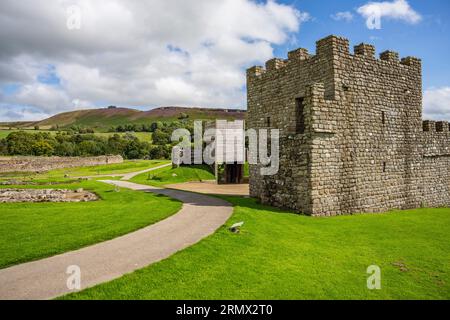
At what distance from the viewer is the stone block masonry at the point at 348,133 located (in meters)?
15.1

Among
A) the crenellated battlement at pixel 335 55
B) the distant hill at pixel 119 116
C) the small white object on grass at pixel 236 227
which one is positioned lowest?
the small white object on grass at pixel 236 227

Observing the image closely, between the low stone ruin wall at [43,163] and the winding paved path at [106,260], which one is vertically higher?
the low stone ruin wall at [43,163]

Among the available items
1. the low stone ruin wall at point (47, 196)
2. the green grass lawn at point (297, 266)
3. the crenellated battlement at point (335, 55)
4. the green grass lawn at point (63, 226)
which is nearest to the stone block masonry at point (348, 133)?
the crenellated battlement at point (335, 55)

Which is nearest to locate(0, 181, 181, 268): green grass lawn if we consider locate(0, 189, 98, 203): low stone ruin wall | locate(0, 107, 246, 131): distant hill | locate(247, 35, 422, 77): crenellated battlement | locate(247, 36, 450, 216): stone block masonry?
locate(0, 189, 98, 203): low stone ruin wall

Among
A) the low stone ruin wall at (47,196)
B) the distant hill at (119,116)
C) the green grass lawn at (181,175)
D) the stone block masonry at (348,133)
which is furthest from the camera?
the distant hill at (119,116)

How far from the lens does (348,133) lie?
16125 mm

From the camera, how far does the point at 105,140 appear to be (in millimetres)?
89375

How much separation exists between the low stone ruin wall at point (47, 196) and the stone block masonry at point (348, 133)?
42.9ft

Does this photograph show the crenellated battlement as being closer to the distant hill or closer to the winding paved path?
the winding paved path

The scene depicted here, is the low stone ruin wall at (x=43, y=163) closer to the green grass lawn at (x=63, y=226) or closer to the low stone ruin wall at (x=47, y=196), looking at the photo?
the low stone ruin wall at (x=47, y=196)

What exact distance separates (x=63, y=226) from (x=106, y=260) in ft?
16.4

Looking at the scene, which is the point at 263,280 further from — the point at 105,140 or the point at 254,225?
the point at 105,140

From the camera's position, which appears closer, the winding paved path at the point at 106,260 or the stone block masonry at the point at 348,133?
the winding paved path at the point at 106,260

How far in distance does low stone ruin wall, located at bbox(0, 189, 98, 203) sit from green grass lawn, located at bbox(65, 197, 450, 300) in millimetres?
14157
